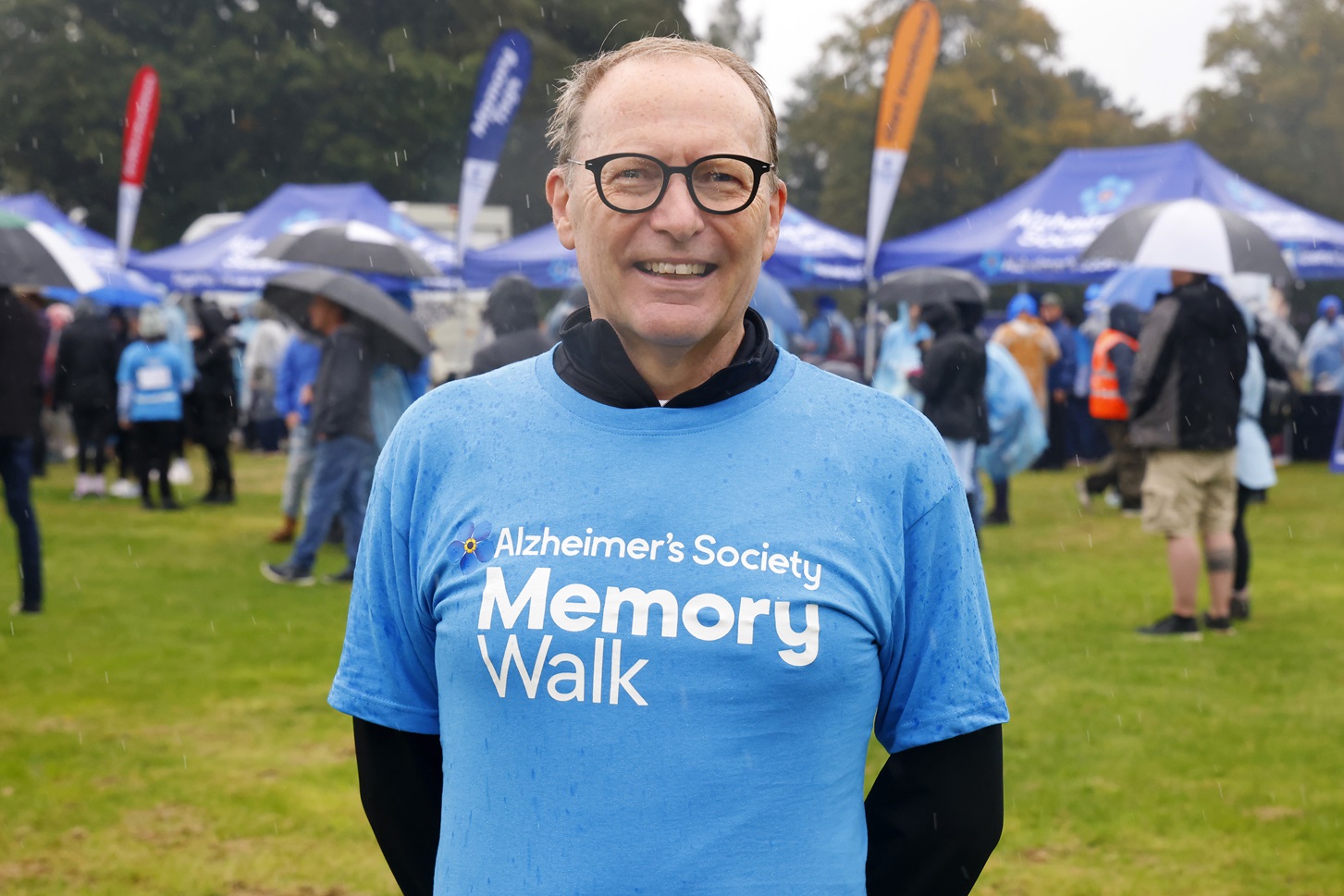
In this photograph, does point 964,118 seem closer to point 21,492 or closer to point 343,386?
point 343,386

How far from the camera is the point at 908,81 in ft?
40.7

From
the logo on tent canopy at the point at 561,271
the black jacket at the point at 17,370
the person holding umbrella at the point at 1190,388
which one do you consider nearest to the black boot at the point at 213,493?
the logo on tent canopy at the point at 561,271

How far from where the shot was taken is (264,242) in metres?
18.5

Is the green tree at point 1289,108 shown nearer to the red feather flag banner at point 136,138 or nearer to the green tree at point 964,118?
the green tree at point 964,118

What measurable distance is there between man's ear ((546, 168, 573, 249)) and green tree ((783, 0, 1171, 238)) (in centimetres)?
4413

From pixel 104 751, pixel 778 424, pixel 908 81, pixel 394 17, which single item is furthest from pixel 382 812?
pixel 394 17

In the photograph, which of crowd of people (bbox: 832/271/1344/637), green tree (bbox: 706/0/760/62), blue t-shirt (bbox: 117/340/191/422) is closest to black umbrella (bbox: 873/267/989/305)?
crowd of people (bbox: 832/271/1344/637)

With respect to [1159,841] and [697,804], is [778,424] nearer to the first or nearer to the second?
[697,804]

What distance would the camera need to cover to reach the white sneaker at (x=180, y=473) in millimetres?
16266

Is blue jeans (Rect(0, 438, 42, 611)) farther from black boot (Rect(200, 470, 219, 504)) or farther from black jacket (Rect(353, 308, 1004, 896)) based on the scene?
black jacket (Rect(353, 308, 1004, 896))

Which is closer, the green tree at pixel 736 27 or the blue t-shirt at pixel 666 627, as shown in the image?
the blue t-shirt at pixel 666 627

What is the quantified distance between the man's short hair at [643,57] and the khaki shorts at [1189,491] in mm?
6262

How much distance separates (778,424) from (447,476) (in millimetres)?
420

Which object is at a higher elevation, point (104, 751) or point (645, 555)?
point (645, 555)
